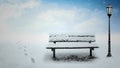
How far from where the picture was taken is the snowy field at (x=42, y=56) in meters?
3.99

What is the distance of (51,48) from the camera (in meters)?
3.97

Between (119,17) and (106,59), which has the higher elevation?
(119,17)

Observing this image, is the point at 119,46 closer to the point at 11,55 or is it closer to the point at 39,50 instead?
the point at 39,50

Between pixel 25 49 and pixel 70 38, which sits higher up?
pixel 70 38

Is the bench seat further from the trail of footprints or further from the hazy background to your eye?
the trail of footprints

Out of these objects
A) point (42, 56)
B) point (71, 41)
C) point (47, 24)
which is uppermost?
point (47, 24)

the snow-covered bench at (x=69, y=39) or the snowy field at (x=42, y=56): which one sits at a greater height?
the snow-covered bench at (x=69, y=39)

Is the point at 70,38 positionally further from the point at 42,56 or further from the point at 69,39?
the point at 42,56

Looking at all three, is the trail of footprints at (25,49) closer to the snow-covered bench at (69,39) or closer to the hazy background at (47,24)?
the hazy background at (47,24)

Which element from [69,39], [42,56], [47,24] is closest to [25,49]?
[42,56]

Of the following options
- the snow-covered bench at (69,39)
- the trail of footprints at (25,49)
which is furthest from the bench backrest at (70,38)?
the trail of footprints at (25,49)

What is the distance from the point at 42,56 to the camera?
4004 millimetres

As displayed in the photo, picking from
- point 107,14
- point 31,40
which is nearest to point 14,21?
point 31,40

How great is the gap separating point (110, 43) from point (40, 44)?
0.93 meters
